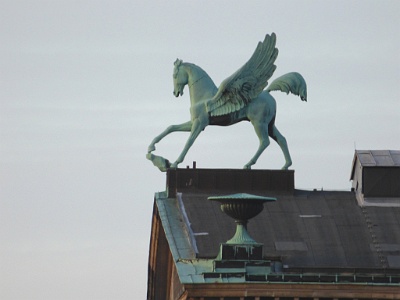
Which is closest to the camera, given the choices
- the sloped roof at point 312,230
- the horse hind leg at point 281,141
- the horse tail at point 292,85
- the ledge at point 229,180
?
the sloped roof at point 312,230

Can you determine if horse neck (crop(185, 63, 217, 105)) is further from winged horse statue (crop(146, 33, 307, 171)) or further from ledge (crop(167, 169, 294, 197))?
ledge (crop(167, 169, 294, 197))

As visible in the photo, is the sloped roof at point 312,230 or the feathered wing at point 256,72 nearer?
the sloped roof at point 312,230

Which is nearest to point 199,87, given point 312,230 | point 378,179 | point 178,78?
point 178,78

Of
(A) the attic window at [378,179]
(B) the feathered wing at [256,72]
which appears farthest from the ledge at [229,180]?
(B) the feathered wing at [256,72]

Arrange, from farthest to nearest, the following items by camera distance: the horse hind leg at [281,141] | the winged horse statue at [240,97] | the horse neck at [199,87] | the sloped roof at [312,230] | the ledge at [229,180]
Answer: the horse hind leg at [281,141], the horse neck at [199,87], the ledge at [229,180], the winged horse statue at [240,97], the sloped roof at [312,230]

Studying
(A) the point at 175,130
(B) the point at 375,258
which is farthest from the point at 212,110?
(B) the point at 375,258

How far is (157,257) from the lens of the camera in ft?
485

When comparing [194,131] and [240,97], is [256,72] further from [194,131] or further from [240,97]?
[194,131]

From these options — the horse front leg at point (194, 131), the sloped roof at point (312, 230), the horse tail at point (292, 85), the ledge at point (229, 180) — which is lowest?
the sloped roof at point (312, 230)

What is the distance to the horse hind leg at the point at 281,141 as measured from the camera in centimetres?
14512

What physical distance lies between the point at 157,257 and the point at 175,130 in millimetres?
7499

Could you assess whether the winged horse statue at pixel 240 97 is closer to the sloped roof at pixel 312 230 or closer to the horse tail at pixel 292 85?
the horse tail at pixel 292 85

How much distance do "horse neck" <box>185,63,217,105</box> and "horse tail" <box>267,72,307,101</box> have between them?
3.53 m

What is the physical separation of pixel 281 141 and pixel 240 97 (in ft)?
12.6
